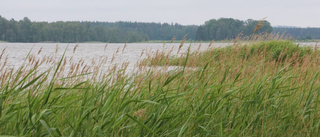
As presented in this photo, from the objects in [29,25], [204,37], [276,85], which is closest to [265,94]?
[276,85]

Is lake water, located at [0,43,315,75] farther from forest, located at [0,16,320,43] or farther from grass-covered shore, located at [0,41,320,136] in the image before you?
forest, located at [0,16,320,43]

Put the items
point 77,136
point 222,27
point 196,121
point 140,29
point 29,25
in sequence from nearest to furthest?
point 77,136, point 196,121, point 222,27, point 29,25, point 140,29

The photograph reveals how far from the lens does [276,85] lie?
11.4 ft

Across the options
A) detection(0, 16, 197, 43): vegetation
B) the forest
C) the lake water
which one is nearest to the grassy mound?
the lake water

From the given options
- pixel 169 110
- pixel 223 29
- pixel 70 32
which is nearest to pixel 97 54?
pixel 223 29

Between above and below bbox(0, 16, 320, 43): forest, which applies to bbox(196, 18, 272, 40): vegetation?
above

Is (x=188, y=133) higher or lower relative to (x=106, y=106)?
lower

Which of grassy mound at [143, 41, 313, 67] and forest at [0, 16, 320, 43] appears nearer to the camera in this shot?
grassy mound at [143, 41, 313, 67]

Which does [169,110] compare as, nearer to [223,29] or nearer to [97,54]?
[97,54]

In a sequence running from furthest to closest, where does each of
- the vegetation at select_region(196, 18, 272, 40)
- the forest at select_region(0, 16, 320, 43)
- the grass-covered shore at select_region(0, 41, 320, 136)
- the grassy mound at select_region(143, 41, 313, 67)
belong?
the forest at select_region(0, 16, 320, 43) → the vegetation at select_region(196, 18, 272, 40) → the grassy mound at select_region(143, 41, 313, 67) → the grass-covered shore at select_region(0, 41, 320, 136)

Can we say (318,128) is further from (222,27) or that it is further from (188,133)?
(222,27)

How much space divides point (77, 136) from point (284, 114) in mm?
2084

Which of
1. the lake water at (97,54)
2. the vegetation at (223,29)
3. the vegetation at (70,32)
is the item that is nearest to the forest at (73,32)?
the vegetation at (70,32)

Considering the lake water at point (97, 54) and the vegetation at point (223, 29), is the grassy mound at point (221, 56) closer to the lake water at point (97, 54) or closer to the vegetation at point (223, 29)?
the lake water at point (97, 54)
